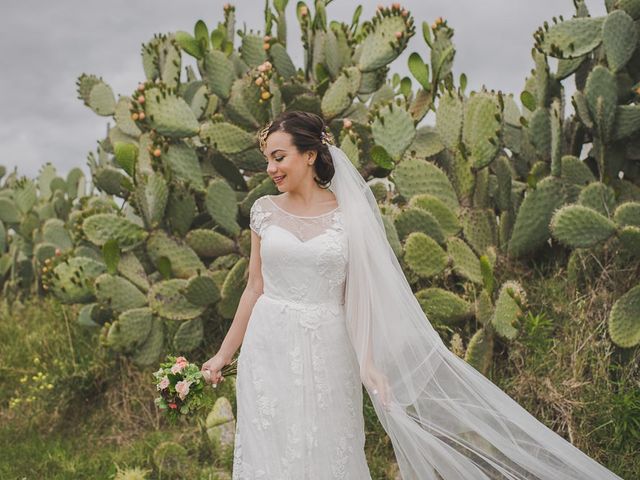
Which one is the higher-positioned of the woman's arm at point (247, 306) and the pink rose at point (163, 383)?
the woman's arm at point (247, 306)

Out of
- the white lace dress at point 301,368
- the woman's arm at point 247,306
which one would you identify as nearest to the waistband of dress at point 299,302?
the white lace dress at point 301,368

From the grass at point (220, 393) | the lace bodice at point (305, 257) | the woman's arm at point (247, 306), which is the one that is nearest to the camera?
the lace bodice at point (305, 257)

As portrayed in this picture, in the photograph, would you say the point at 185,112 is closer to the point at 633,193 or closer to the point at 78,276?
the point at 78,276

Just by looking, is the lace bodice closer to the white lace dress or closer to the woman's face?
the white lace dress

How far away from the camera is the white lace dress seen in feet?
9.86

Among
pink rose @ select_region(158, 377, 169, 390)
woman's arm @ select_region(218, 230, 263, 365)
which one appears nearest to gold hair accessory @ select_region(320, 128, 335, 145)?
woman's arm @ select_region(218, 230, 263, 365)

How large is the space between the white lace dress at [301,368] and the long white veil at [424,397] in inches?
3.4

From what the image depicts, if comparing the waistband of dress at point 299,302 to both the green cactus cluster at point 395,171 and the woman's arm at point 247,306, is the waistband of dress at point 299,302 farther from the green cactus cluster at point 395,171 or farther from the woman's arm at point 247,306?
the green cactus cluster at point 395,171

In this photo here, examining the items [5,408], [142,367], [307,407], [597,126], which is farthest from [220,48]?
[307,407]

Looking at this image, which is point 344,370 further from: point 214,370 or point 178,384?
point 178,384

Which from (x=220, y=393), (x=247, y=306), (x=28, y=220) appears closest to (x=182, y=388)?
(x=247, y=306)

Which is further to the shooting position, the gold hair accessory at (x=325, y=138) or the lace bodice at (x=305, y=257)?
the gold hair accessory at (x=325, y=138)

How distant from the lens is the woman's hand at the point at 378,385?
9.54 ft

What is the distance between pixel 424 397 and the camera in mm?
3059
